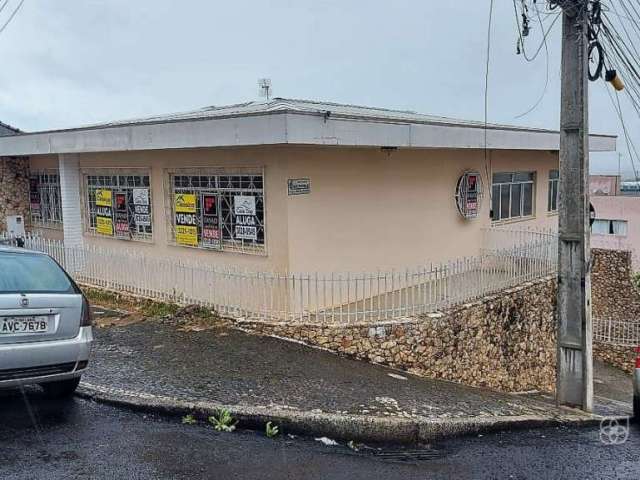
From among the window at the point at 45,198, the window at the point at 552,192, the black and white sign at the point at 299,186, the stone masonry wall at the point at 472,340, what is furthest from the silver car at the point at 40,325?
the window at the point at 552,192

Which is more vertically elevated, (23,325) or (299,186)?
(299,186)

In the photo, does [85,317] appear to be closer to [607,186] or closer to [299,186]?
[299,186]

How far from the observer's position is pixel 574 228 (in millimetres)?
7441

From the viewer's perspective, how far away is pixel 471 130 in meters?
12.1

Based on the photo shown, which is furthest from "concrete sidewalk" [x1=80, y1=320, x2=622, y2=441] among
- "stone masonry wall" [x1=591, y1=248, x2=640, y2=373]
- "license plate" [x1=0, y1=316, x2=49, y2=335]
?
"stone masonry wall" [x1=591, y1=248, x2=640, y2=373]

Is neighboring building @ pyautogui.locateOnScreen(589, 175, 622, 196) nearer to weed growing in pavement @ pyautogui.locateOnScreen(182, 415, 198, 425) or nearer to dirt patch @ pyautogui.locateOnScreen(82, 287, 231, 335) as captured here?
dirt patch @ pyautogui.locateOnScreen(82, 287, 231, 335)

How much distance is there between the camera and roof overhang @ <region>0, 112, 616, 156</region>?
27.6 feet

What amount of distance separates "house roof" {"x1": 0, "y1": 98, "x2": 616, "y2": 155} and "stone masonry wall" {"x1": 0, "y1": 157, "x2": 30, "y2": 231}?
2249 millimetres

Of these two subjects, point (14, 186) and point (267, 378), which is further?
point (14, 186)

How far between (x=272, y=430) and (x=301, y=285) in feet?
11.9

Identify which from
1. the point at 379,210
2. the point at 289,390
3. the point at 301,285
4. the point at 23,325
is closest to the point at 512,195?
the point at 379,210

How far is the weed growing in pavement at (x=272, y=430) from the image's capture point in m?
5.51

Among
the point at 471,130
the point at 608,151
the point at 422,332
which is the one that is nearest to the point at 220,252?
the point at 422,332

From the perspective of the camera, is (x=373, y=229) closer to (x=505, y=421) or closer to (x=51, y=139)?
(x=505, y=421)
